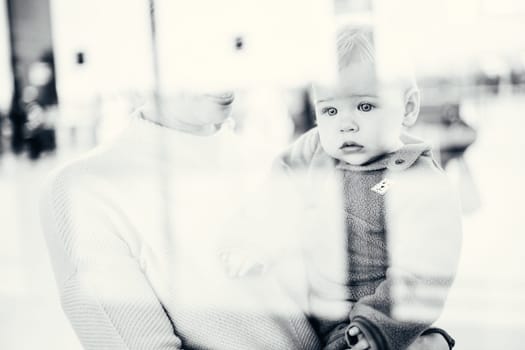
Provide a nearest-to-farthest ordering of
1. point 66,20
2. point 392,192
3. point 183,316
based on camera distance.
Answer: point 392,192 < point 183,316 < point 66,20

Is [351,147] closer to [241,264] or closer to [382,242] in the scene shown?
[382,242]

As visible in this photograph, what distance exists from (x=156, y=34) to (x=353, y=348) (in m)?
0.79

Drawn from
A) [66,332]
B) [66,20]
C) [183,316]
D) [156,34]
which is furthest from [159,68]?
[66,332]

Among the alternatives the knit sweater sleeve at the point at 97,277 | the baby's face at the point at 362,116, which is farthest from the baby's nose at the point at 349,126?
the knit sweater sleeve at the point at 97,277

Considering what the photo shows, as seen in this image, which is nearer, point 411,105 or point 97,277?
point 411,105

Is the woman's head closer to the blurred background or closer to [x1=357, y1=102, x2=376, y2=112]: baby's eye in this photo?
the blurred background

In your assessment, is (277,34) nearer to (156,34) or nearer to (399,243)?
(156,34)

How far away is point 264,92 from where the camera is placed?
1326 mm

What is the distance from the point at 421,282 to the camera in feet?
4.09

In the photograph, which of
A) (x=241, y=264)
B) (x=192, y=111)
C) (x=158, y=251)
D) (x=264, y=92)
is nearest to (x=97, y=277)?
(x=158, y=251)

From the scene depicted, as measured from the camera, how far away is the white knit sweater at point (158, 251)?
4.40 ft

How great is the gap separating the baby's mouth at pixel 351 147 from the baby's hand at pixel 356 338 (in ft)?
1.16

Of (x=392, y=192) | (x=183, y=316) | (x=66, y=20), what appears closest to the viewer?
(x=392, y=192)

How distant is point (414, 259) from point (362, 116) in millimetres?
302
